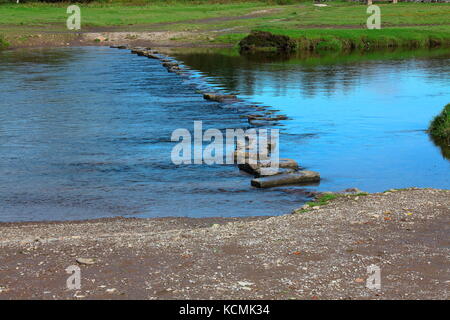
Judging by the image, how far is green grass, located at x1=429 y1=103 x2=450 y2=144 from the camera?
995 inches

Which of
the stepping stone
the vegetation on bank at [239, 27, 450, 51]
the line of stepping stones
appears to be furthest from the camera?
the vegetation on bank at [239, 27, 450, 51]

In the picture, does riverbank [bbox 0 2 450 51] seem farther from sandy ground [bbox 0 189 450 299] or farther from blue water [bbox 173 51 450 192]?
sandy ground [bbox 0 189 450 299]

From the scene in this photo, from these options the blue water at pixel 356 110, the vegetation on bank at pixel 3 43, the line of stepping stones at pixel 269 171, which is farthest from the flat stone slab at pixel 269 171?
the vegetation on bank at pixel 3 43

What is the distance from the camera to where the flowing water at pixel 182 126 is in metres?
17.6

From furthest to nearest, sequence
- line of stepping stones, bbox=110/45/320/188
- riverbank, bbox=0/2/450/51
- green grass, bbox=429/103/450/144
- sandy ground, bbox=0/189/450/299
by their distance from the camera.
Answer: riverbank, bbox=0/2/450/51 < green grass, bbox=429/103/450/144 < line of stepping stones, bbox=110/45/320/188 < sandy ground, bbox=0/189/450/299

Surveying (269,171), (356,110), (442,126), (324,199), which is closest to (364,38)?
(356,110)

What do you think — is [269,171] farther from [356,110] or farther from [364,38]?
[364,38]

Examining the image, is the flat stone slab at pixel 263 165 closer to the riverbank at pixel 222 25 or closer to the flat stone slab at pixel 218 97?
the flat stone slab at pixel 218 97

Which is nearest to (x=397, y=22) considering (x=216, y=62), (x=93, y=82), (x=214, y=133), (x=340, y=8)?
(x=340, y=8)

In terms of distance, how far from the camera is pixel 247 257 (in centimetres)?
1135

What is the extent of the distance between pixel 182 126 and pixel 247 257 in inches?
646

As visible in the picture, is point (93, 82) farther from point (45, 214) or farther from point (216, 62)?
point (45, 214)

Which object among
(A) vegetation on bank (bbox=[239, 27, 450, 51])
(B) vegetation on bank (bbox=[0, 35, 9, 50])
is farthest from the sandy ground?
(B) vegetation on bank (bbox=[0, 35, 9, 50])

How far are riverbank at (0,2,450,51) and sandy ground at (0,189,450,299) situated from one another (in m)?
52.0
